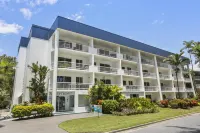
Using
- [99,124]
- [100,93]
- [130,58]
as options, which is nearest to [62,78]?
[100,93]

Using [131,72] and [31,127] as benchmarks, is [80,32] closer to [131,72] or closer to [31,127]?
[131,72]

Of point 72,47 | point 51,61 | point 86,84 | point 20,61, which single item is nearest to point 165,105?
point 86,84

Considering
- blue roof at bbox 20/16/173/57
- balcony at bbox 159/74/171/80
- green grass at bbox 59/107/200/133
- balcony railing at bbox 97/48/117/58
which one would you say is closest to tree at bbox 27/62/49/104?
blue roof at bbox 20/16/173/57

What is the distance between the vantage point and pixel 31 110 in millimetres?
16328

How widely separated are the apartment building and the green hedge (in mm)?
1978

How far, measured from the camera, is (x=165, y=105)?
27.7 metres

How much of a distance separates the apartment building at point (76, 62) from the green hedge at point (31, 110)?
6.49 feet

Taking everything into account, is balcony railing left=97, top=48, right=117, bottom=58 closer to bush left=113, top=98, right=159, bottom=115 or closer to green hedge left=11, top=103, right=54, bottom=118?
bush left=113, top=98, right=159, bottom=115

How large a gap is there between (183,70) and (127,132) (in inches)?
1595

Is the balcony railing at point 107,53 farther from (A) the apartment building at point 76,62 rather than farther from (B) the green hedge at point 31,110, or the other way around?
(B) the green hedge at point 31,110

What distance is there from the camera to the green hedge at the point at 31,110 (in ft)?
50.7

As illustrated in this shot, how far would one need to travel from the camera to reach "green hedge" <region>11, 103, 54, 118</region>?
50.7ft

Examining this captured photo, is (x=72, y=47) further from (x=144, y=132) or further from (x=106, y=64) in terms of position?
(x=144, y=132)

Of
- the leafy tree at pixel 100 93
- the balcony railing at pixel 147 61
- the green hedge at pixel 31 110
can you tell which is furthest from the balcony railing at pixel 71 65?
the balcony railing at pixel 147 61
